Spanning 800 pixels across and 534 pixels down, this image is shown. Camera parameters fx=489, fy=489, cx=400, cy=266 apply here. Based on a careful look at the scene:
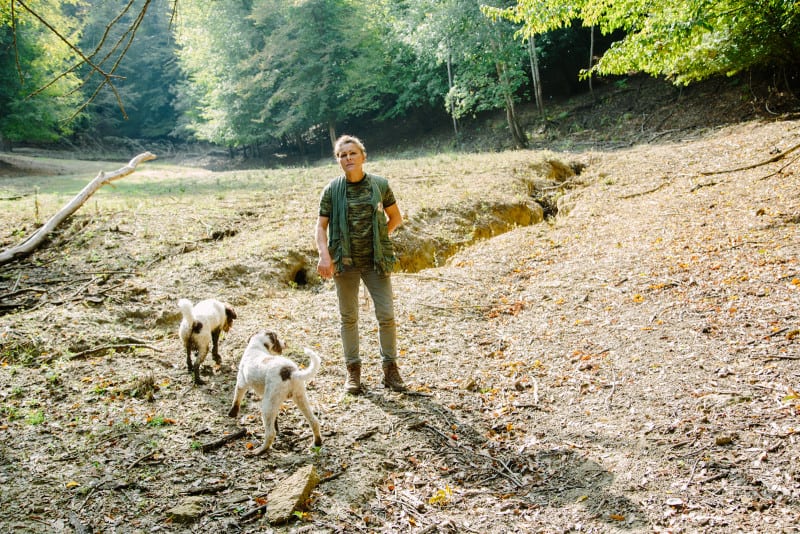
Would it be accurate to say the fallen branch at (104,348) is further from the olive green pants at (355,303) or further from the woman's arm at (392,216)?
the woman's arm at (392,216)

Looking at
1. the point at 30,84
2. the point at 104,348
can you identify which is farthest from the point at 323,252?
the point at 30,84

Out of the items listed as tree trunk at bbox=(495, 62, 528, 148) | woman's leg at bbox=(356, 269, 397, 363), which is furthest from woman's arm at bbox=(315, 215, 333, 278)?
tree trunk at bbox=(495, 62, 528, 148)

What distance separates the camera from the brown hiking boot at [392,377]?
437cm

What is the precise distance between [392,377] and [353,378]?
351 mm

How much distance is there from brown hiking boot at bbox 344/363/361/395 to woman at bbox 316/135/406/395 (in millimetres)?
125

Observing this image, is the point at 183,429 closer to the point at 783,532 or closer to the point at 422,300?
the point at 422,300

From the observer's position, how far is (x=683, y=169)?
1058cm

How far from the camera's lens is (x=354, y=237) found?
4090 millimetres

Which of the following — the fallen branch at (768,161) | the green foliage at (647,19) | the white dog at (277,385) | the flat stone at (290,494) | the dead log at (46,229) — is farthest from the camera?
the fallen branch at (768,161)

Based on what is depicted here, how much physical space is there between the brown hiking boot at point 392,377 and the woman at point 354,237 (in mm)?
324

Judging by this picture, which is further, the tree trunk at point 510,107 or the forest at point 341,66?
the tree trunk at point 510,107

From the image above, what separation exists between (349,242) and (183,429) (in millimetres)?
1955

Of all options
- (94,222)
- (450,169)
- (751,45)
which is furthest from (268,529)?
(751,45)

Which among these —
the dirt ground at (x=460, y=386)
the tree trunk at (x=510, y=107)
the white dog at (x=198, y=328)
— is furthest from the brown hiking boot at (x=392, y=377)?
the tree trunk at (x=510, y=107)
